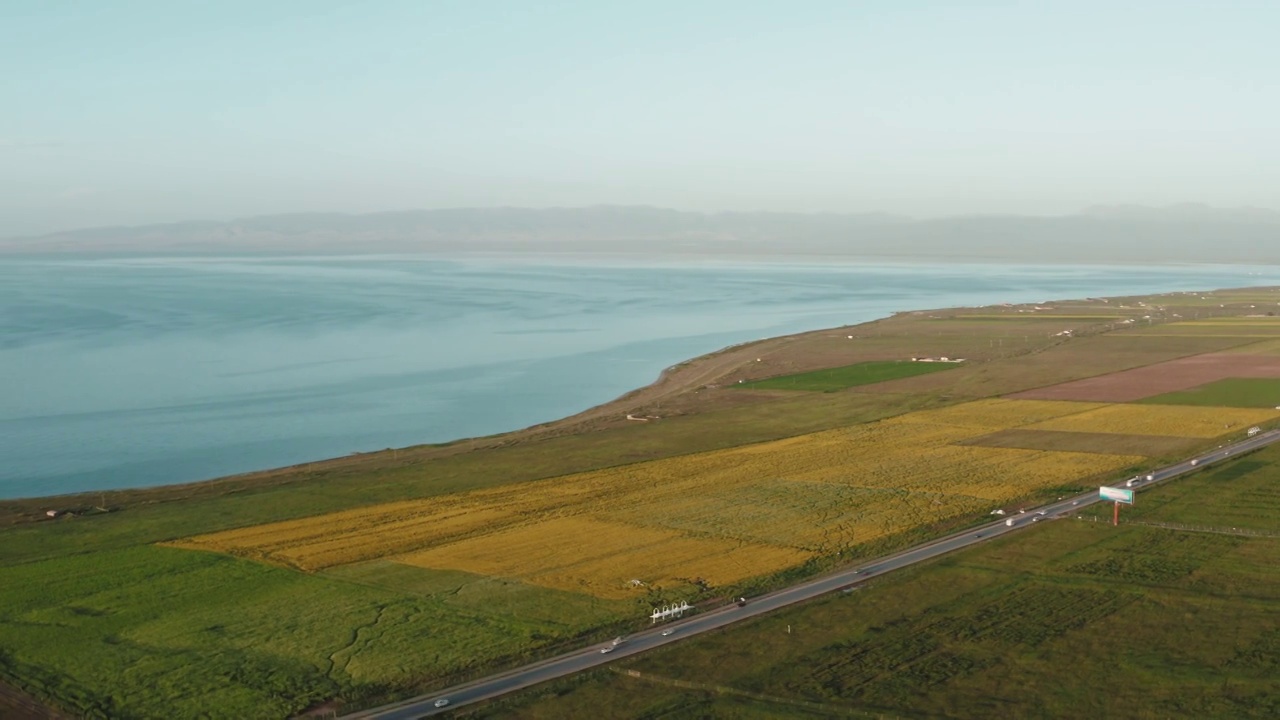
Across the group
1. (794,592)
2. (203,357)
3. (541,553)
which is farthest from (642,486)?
(203,357)

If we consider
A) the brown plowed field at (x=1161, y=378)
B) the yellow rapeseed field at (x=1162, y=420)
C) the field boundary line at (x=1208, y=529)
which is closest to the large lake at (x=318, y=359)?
the brown plowed field at (x=1161, y=378)

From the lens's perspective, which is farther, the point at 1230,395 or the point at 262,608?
the point at 1230,395

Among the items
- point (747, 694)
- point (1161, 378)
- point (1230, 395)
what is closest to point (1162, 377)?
point (1161, 378)

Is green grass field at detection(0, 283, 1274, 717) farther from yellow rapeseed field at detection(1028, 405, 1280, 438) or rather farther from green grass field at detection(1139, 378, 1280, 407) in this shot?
green grass field at detection(1139, 378, 1280, 407)

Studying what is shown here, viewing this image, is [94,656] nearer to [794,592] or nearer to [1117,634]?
[794,592]

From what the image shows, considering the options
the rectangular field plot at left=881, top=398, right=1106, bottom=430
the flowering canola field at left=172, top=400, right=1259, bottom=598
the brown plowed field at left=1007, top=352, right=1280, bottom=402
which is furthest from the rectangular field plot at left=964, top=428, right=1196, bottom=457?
the brown plowed field at left=1007, top=352, right=1280, bottom=402

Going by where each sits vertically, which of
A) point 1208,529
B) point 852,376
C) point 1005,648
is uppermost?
point 852,376

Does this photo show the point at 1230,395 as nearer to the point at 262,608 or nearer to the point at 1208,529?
the point at 1208,529
